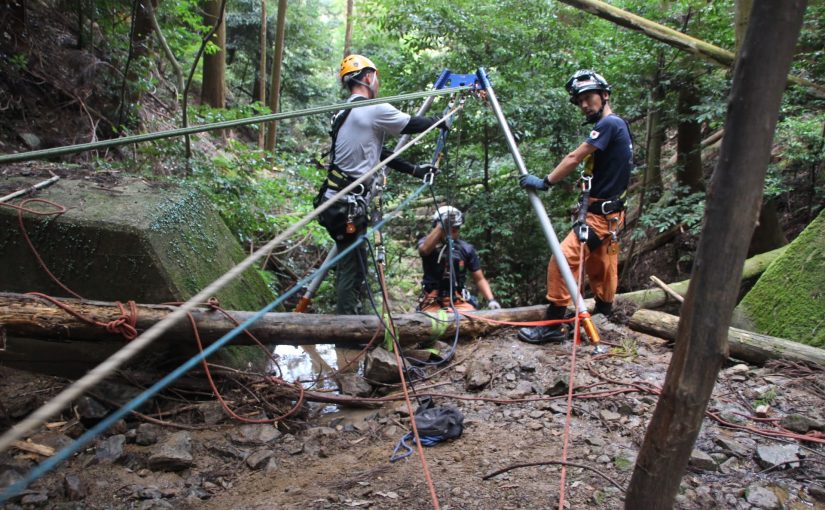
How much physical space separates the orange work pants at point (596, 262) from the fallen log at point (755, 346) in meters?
0.50

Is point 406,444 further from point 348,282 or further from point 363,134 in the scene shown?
point 363,134

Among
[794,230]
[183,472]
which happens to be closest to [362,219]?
[183,472]

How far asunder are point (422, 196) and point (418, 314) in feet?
14.5

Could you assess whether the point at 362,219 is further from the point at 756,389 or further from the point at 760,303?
the point at 760,303

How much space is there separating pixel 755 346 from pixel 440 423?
99.0 inches

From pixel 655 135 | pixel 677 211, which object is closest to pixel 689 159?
pixel 655 135

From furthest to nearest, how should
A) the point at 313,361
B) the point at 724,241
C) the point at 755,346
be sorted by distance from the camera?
the point at 313,361
the point at 755,346
the point at 724,241

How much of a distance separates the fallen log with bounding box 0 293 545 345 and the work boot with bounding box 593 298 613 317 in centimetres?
52

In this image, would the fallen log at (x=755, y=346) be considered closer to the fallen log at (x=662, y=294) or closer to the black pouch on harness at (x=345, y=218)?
the fallen log at (x=662, y=294)

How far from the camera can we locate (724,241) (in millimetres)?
1447

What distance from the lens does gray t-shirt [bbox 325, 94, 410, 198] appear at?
4266 mm

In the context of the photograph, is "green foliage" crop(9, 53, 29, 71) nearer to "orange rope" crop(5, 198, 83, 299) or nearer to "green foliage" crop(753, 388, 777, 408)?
"orange rope" crop(5, 198, 83, 299)

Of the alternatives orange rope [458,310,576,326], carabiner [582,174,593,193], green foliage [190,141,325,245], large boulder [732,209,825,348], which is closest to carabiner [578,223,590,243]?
carabiner [582,174,593,193]

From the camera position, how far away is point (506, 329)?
16.4ft
